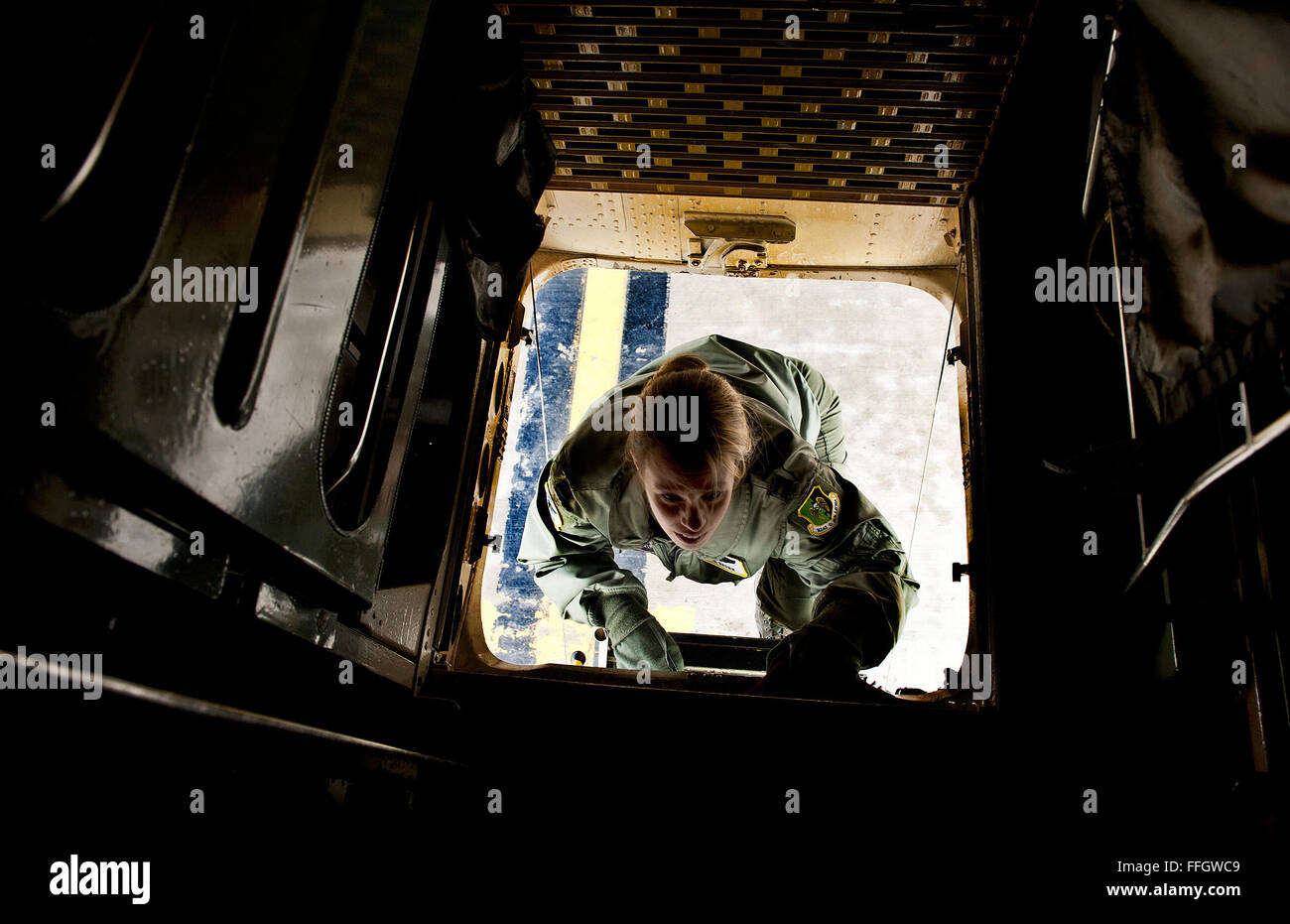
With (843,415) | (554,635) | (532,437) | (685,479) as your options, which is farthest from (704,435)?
(554,635)

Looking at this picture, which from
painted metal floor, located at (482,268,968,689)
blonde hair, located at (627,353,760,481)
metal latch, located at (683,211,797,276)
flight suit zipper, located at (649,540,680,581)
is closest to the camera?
blonde hair, located at (627,353,760,481)

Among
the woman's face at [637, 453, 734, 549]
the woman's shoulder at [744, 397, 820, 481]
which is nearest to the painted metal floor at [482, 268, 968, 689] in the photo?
the woman's shoulder at [744, 397, 820, 481]

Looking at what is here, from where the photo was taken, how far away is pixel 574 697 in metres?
1.87

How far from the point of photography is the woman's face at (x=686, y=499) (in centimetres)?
220

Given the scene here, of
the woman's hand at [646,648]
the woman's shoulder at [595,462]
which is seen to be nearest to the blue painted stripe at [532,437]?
the woman's shoulder at [595,462]

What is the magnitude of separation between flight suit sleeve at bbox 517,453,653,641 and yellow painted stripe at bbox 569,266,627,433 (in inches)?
97.7

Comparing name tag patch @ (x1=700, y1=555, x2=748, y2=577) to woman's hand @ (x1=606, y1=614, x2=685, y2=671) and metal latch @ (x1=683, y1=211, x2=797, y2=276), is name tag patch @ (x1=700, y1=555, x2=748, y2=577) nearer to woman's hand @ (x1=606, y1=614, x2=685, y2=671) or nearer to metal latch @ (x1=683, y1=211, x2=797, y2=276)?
woman's hand @ (x1=606, y1=614, x2=685, y2=671)

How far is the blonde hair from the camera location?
2172 millimetres

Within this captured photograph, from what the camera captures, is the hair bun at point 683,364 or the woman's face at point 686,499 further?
the hair bun at point 683,364

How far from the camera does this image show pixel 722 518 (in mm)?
2479

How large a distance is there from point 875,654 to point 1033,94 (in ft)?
5.71

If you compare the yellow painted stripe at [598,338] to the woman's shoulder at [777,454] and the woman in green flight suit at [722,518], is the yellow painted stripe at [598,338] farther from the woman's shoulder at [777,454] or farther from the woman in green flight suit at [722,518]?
the woman's shoulder at [777,454]
